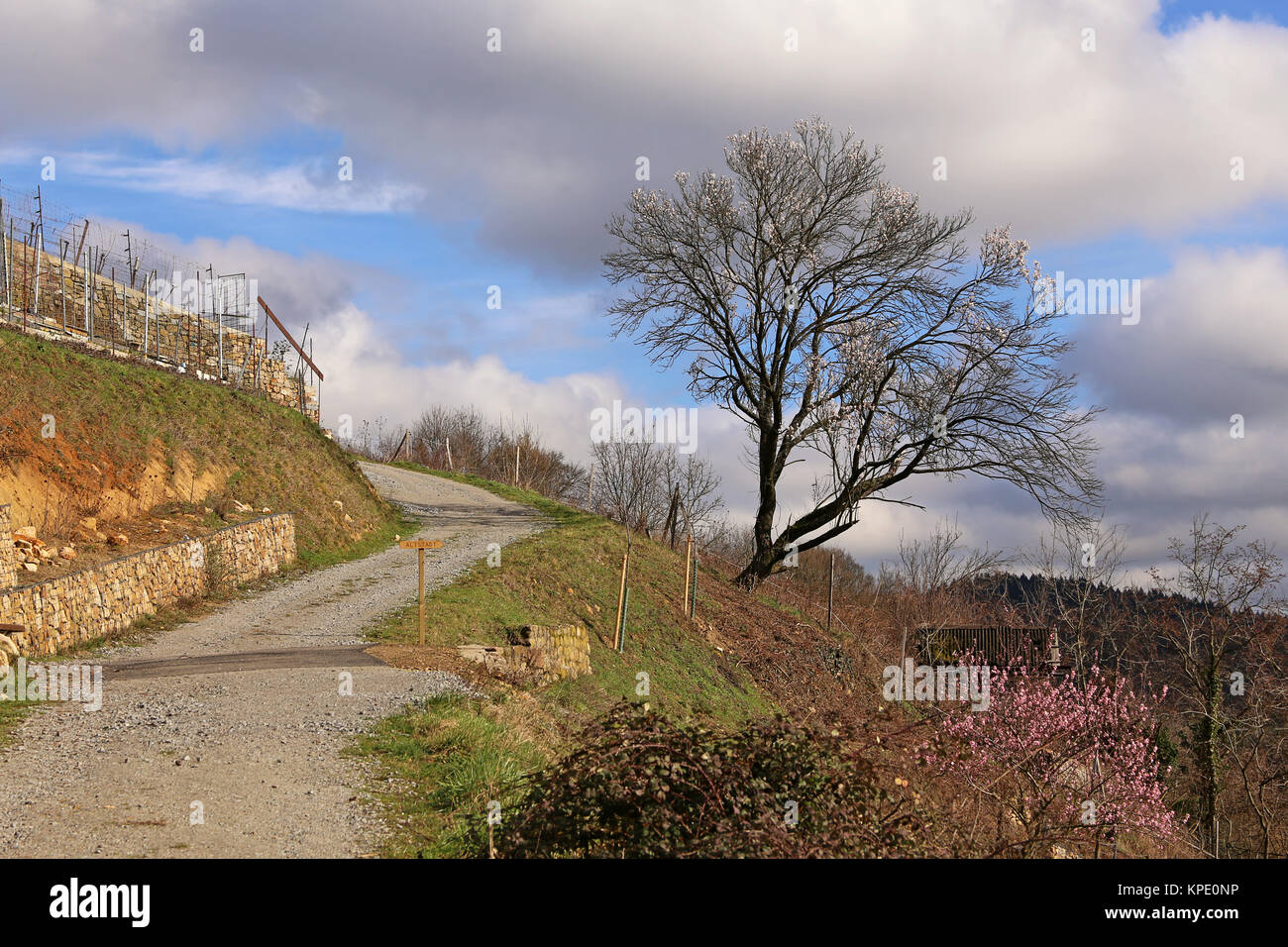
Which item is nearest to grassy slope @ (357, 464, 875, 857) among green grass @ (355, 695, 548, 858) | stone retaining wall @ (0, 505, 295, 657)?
green grass @ (355, 695, 548, 858)

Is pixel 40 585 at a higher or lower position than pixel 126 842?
higher

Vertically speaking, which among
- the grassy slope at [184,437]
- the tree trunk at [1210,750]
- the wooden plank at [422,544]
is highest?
the grassy slope at [184,437]

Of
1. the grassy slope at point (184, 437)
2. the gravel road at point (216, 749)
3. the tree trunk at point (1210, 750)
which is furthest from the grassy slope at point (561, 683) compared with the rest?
the tree trunk at point (1210, 750)

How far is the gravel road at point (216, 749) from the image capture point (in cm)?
646

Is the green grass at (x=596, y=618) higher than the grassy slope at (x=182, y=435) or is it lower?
lower

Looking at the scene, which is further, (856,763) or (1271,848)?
(1271,848)

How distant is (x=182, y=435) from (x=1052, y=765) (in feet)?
A: 63.1

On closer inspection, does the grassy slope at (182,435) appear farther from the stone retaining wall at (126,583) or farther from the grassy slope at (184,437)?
the stone retaining wall at (126,583)

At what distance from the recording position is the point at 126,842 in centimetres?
626

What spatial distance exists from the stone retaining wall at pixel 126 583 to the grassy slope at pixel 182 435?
2178mm

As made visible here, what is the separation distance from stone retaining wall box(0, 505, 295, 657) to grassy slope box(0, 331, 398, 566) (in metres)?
2.18
